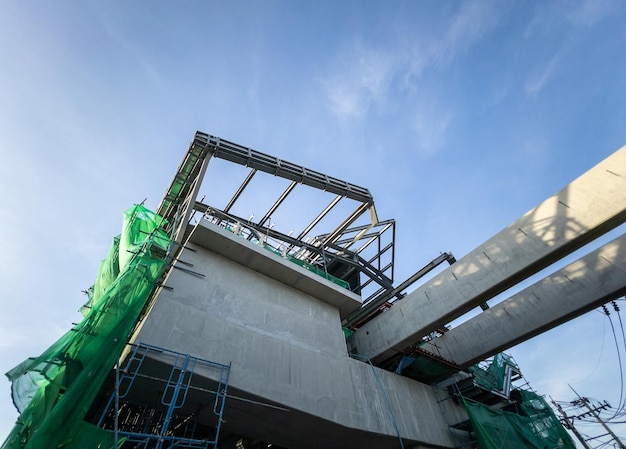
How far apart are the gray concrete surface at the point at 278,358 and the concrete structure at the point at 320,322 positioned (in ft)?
0.13

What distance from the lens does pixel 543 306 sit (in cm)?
1020

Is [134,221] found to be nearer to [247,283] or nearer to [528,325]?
[247,283]

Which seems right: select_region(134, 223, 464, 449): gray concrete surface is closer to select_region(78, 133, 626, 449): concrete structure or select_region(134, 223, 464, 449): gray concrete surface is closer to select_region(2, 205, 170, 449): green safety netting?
select_region(78, 133, 626, 449): concrete structure

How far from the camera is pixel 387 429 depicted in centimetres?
909

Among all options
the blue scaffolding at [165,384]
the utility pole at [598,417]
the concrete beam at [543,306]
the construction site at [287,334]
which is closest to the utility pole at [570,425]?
the utility pole at [598,417]

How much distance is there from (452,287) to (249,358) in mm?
6934

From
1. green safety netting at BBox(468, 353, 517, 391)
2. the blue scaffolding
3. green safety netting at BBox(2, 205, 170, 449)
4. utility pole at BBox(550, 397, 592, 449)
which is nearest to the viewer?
green safety netting at BBox(2, 205, 170, 449)

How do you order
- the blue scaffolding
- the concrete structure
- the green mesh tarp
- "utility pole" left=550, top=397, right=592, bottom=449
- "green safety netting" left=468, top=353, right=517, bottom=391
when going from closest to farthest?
1. the blue scaffolding
2. the concrete structure
3. the green mesh tarp
4. "green safety netting" left=468, top=353, right=517, bottom=391
5. "utility pole" left=550, top=397, right=592, bottom=449

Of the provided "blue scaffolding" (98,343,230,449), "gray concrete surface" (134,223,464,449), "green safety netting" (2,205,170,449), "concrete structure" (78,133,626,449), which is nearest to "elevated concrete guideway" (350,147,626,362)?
"concrete structure" (78,133,626,449)

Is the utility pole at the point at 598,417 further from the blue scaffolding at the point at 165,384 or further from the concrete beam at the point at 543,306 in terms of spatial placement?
the blue scaffolding at the point at 165,384

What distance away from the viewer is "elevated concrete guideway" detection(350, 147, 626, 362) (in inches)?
311

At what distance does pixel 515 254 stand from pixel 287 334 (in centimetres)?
727

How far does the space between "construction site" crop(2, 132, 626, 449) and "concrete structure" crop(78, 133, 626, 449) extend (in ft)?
0.16

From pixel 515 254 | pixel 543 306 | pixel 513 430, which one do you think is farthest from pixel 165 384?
pixel 513 430
